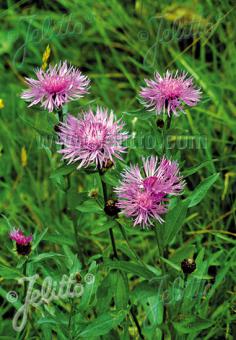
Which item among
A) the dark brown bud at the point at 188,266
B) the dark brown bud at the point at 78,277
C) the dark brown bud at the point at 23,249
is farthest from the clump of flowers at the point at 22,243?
the dark brown bud at the point at 188,266

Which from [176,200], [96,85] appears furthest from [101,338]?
[96,85]

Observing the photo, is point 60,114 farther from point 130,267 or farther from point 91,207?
point 130,267

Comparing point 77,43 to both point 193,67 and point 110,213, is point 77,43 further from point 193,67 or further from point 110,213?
point 110,213

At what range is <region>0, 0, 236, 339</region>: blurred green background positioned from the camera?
73.9 inches

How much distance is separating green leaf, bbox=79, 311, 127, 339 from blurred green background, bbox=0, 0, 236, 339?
0.30m

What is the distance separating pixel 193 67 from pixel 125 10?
0.75m

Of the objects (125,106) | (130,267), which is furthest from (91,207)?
(125,106)

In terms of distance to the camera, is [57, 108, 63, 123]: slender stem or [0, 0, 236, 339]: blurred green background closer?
[57, 108, 63, 123]: slender stem

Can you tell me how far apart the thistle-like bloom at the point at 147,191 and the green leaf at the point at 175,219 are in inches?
2.3

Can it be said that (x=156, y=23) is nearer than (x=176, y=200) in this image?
No

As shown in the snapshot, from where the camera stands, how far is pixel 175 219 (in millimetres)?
A: 1334

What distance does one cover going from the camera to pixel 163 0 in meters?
2.82

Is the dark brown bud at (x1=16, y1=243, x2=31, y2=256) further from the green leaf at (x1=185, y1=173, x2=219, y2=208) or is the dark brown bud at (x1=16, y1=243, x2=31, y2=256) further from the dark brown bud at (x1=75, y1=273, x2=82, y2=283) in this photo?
the green leaf at (x1=185, y1=173, x2=219, y2=208)

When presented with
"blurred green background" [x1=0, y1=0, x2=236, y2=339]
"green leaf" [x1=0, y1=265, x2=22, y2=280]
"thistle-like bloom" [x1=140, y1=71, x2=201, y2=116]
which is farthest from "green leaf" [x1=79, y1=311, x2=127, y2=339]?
"thistle-like bloom" [x1=140, y1=71, x2=201, y2=116]
